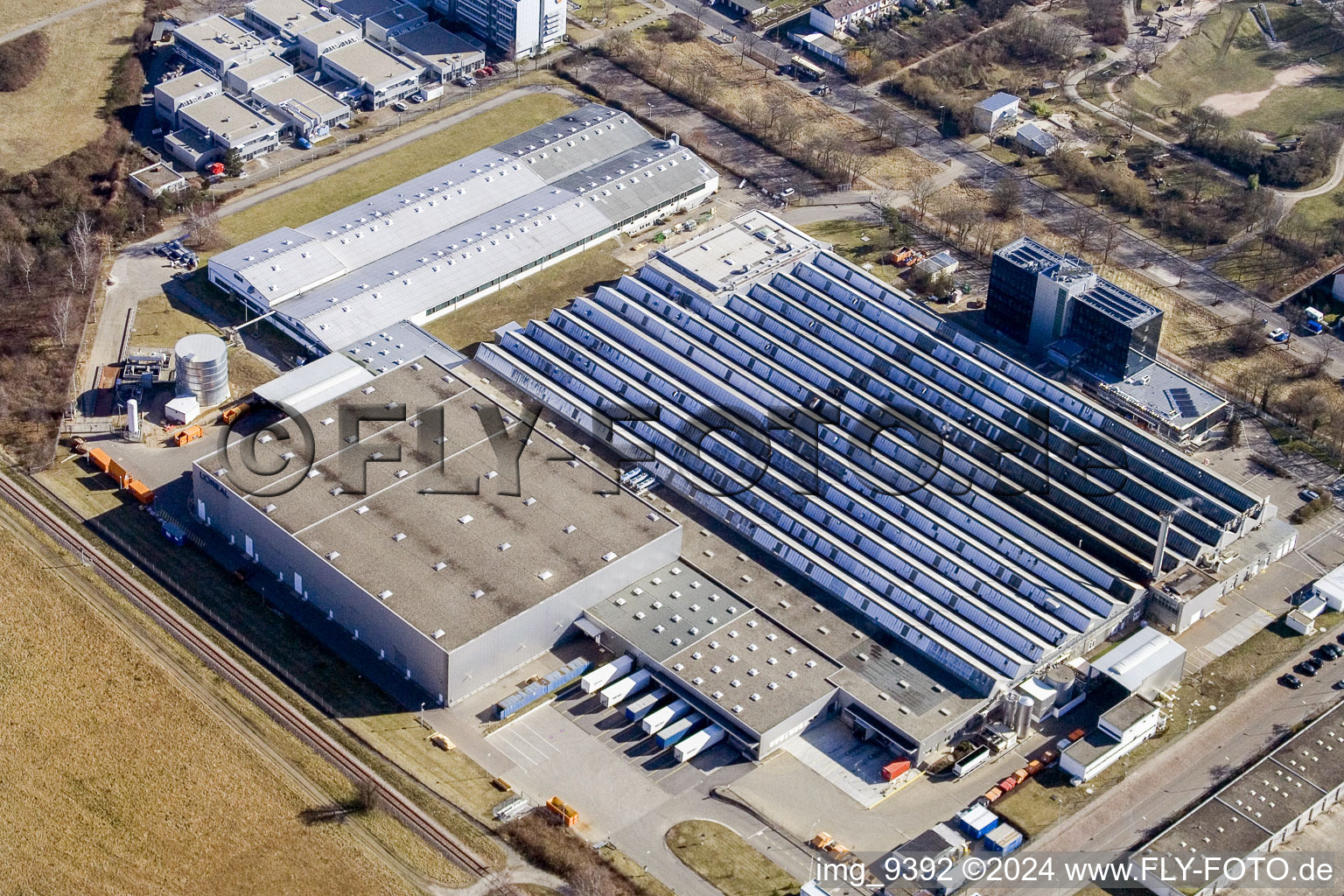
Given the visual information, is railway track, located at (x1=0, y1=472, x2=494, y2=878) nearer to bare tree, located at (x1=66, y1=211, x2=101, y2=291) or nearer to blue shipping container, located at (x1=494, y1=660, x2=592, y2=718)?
blue shipping container, located at (x1=494, y1=660, x2=592, y2=718)

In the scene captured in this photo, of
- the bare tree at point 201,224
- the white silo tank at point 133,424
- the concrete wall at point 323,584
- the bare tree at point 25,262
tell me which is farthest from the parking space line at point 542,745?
the bare tree at point 25,262

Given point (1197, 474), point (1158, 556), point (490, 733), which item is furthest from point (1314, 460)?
point (490, 733)

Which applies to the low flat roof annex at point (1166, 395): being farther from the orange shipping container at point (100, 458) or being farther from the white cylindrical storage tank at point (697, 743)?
the orange shipping container at point (100, 458)

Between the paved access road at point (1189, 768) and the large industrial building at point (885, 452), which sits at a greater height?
the large industrial building at point (885, 452)

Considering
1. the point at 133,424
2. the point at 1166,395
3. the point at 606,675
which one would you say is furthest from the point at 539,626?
the point at 1166,395

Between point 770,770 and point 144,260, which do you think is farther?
point 144,260

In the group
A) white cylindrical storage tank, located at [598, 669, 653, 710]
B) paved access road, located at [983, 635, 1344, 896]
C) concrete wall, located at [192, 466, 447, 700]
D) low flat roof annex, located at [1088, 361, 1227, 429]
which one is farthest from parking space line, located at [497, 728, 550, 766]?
low flat roof annex, located at [1088, 361, 1227, 429]

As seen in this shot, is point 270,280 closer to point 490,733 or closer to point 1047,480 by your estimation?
point 490,733
